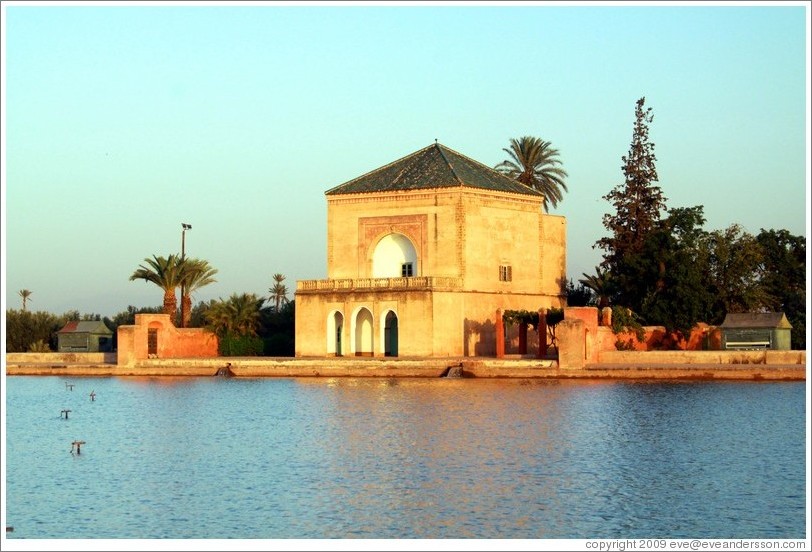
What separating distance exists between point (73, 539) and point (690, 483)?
911 centimetres

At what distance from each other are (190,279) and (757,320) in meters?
20.9

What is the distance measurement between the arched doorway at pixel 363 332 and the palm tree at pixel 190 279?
7.59 meters

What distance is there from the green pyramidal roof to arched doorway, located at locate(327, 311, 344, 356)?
438cm

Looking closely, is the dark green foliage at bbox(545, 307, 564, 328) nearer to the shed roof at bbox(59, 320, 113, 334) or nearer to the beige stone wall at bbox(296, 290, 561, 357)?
the beige stone wall at bbox(296, 290, 561, 357)

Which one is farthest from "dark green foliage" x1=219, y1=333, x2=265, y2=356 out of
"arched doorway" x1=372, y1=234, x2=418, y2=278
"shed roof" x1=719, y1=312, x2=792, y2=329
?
"shed roof" x1=719, y1=312, x2=792, y2=329

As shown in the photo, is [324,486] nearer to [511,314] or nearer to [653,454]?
[653,454]

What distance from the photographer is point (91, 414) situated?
32.4 m

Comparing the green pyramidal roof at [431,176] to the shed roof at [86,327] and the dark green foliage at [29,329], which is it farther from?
the dark green foliage at [29,329]

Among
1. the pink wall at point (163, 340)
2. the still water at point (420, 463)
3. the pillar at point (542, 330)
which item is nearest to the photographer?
the still water at point (420, 463)

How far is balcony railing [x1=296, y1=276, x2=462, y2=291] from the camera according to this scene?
143 ft

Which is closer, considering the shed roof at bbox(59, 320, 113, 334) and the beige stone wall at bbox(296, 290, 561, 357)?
the beige stone wall at bbox(296, 290, 561, 357)

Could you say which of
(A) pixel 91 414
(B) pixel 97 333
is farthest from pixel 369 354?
(A) pixel 91 414

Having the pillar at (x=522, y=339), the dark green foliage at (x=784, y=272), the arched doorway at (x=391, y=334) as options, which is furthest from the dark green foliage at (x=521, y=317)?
the dark green foliage at (x=784, y=272)

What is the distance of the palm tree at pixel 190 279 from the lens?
164ft
